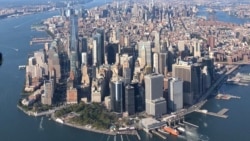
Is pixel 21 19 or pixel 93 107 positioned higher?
pixel 21 19

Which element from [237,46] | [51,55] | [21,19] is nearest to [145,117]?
[51,55]

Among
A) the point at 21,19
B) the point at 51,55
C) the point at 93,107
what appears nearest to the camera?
the point at 93,107

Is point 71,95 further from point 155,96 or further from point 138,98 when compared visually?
point 155,96

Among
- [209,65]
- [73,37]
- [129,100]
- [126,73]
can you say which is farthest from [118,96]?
[73,37]

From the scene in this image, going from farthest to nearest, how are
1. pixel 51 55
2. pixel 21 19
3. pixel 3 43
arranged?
pixel 21 19 < pixel 3 43 < pixel 51 55

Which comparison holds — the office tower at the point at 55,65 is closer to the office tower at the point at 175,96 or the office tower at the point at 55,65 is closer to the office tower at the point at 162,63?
the office tower at the point at 162,63

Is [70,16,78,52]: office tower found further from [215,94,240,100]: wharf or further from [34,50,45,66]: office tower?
[215,94,240,100]: wharf

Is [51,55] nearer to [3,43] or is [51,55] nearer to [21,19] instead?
[3,43]

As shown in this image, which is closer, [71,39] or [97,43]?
[97,43]

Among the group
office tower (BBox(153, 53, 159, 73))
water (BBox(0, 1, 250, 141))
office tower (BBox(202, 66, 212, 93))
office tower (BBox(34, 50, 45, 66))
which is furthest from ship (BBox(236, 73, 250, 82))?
office tower (BBox(34, 50, 45, 66))
